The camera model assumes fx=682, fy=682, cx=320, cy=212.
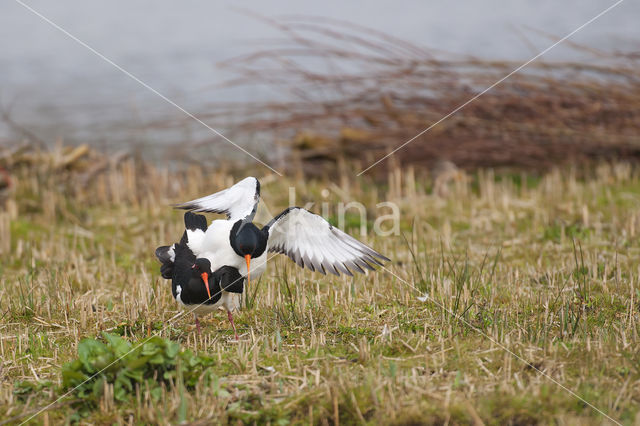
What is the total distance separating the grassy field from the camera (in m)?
2.78

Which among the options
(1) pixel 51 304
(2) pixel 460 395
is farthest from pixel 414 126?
(2) pixel 460 395

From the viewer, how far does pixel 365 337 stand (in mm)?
3459

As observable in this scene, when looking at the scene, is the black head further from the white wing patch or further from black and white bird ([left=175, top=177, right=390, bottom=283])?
the white wing patch

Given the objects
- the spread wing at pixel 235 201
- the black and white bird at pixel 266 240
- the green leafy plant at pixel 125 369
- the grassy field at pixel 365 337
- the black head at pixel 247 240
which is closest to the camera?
the grassy field at pixel 365 337

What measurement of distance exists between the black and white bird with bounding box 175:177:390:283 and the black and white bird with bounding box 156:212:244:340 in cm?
5

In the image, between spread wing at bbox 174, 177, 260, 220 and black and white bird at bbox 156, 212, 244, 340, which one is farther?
spread wing at bbox 174, 177, 260, 220

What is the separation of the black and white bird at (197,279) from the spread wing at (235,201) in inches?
8.1

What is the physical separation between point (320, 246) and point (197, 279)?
769mm

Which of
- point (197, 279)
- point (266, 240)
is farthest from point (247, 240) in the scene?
point (197, 279)

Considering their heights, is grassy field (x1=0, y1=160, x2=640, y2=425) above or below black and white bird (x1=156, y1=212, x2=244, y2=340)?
below

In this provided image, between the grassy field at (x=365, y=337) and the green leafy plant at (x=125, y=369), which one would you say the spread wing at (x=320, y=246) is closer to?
the grassy field at (x=365, y=337)

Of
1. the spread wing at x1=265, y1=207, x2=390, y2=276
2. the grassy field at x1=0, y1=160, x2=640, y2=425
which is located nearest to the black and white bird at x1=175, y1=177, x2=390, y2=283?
the spread wing at x1=265, y1=207, x2=390, y2=276

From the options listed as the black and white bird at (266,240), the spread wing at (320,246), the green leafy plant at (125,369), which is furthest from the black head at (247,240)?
the green leafy plant at (125,369)

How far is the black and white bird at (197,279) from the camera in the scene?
11.7 ft
